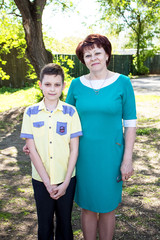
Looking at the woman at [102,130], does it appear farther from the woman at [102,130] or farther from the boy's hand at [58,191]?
the boy's hand at [58,191]

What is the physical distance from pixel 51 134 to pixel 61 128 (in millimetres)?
88

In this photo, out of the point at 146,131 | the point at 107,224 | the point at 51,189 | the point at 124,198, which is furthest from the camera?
the point at 146,131

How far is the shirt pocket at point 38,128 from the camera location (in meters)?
1.87

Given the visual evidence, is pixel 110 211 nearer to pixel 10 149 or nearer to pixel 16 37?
pixel 10 149

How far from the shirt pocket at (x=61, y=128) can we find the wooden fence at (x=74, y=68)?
8.17 meters

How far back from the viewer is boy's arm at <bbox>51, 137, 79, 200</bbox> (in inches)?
73.7

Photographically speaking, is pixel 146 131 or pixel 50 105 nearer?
pixel 50 105

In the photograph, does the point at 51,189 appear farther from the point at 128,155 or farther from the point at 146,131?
the point at 146,131

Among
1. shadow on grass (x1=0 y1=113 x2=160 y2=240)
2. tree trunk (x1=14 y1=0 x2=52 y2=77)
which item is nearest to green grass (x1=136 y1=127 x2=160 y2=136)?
shadow on grass (x1=0 y1=113 x2=160 y2=240)

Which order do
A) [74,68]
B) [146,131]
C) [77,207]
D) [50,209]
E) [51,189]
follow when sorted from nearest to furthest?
[51,189] < [50,209] < [77,207] < [146,131] < [74,68]

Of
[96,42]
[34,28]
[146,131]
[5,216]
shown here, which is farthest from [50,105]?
[34,28]

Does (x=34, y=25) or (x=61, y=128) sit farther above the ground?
(x=34, y=25)

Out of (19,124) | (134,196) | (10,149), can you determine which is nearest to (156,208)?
(134,196)

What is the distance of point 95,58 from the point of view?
1985 millimetres
